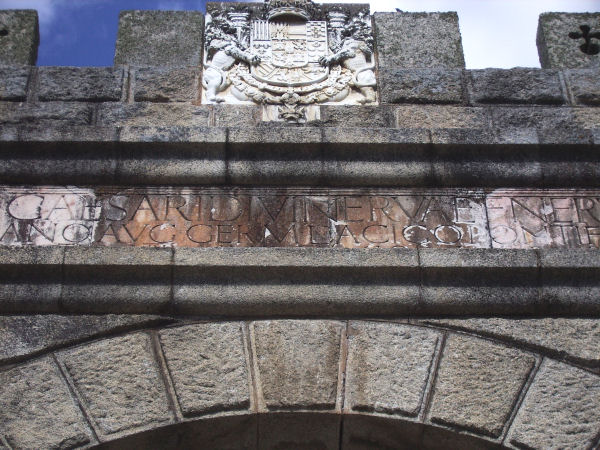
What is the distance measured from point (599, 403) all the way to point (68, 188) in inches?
115

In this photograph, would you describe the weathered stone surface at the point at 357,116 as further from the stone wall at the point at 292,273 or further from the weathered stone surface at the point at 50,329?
the weathered stone surface at the point at 50,329

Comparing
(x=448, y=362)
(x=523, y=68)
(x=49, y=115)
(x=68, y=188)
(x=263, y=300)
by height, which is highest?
(x=523, y=68)

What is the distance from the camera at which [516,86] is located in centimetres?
518

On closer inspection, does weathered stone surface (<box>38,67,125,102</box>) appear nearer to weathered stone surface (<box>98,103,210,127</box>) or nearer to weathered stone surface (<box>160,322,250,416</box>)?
weathered stone surface (<box>98,103,210,127</box>)

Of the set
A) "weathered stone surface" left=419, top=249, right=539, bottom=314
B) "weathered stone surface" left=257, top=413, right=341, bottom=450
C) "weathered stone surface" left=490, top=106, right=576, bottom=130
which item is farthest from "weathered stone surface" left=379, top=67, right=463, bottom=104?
"weathered stone surface" left=257, top=413, right=341, bottom=450

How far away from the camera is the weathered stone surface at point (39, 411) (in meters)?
3.75

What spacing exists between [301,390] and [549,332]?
1245 mm

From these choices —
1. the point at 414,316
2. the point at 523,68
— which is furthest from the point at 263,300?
the point at 523,68

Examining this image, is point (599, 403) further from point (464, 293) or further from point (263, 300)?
point (263, 300)

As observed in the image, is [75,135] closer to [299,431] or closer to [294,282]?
[294,282]

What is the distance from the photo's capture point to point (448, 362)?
398 cm

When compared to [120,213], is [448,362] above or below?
below

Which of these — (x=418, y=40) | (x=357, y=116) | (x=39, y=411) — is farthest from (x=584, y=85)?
(x=39, y=411)

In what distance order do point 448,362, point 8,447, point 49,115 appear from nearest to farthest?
point 8,447 < point 448,362 < point 49,115
